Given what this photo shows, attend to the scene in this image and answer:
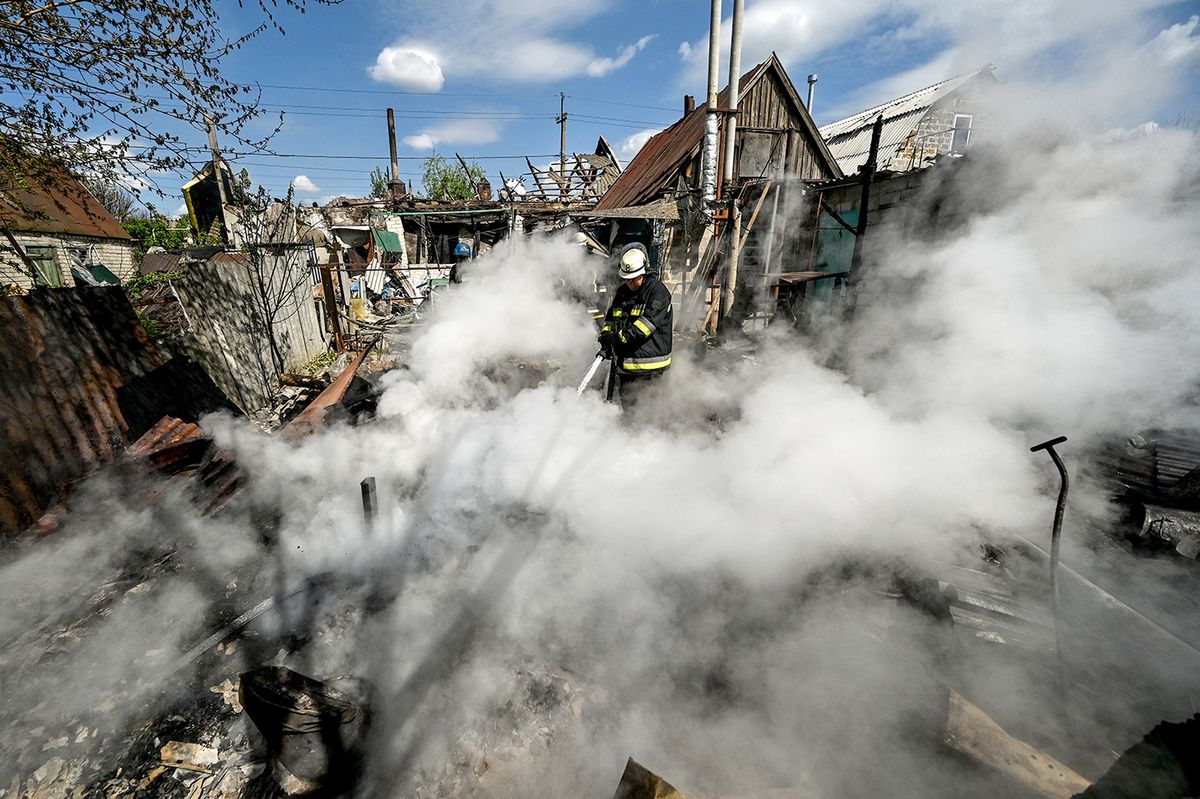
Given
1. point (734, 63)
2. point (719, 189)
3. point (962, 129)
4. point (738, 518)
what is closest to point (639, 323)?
point (738, 518)

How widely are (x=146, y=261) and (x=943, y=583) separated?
71.3 feet

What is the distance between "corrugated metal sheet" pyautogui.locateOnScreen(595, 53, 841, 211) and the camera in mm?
13531

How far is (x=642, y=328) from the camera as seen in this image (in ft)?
14.9

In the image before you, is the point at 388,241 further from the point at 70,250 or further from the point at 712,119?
the point at 712,119

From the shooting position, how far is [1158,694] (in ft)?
7.64

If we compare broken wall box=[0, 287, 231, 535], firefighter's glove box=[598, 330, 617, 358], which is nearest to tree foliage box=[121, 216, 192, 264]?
broken wall box=[0, 287, 231, 535]

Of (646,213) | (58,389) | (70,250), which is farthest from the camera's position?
(70,250)

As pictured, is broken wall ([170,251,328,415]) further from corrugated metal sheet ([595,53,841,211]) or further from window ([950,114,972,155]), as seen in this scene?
window ([950,114,972,155])

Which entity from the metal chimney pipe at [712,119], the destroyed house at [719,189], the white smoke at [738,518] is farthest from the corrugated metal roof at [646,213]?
the white smoke at [738,518]

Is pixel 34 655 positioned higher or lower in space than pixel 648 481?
lower

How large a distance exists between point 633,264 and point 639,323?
0.63 m

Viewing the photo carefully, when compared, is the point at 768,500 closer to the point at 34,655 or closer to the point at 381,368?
the point at 34,655

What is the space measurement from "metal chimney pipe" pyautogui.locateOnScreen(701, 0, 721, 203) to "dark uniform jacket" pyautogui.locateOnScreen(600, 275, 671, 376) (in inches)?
228

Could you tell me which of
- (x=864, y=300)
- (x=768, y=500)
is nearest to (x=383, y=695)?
(x=768, y=500)
